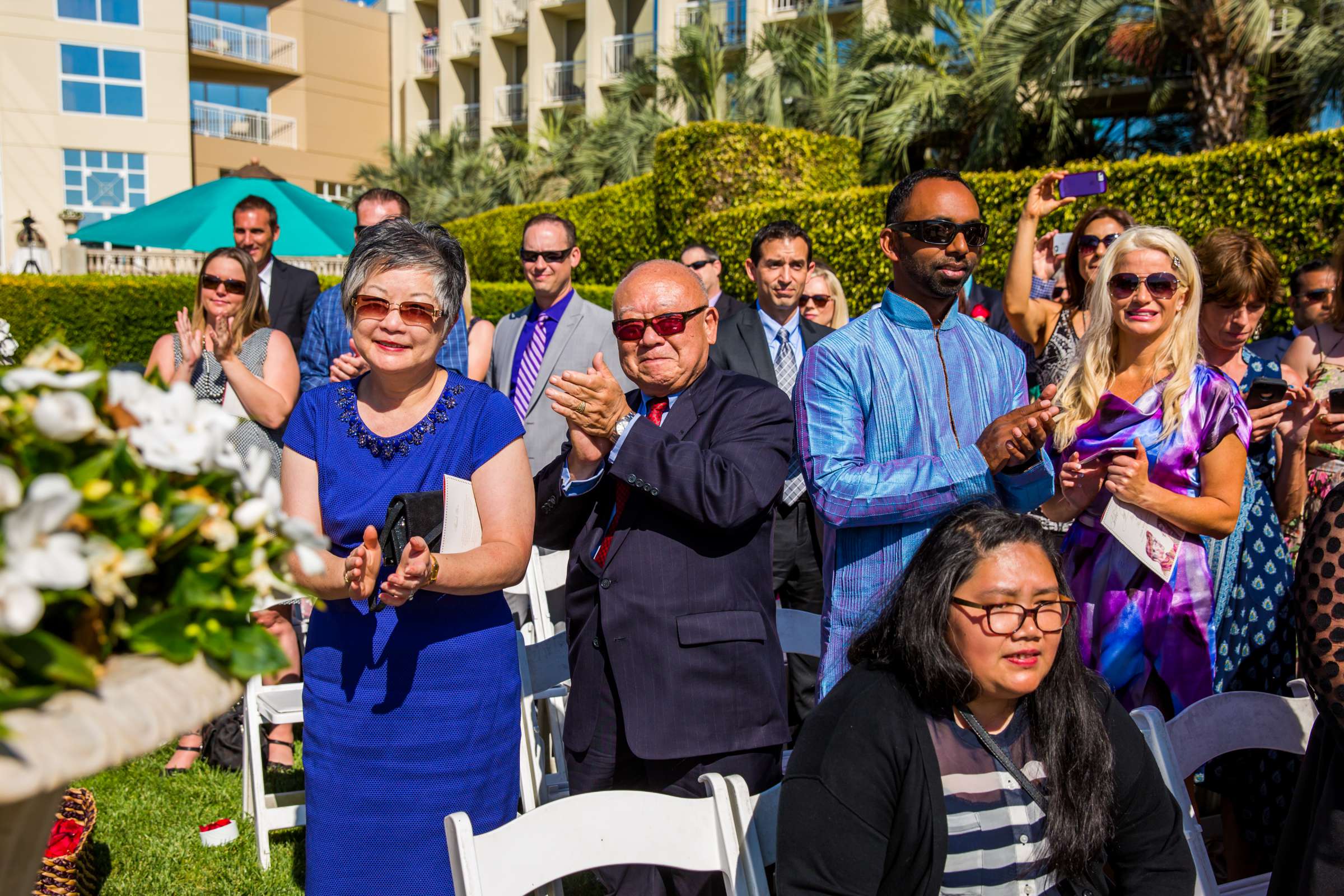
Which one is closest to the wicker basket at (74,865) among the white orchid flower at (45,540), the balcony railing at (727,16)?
the white orchid flower at (45,540)

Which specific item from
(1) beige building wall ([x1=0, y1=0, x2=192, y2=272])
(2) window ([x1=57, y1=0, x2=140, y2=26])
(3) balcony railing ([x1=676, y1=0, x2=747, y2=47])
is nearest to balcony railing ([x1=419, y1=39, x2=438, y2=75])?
(1) beige building wall ([x1=0, y1=0, x2=192, y2=272])

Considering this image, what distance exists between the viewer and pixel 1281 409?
3.45 meters

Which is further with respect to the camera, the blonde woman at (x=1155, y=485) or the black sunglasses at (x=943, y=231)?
the blonde woman at (x=1155, y=485)

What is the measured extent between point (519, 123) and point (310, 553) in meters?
35.3

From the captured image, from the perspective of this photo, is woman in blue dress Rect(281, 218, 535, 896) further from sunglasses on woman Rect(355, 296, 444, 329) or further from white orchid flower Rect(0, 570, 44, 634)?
white orchid flower Rect(0, 570, 44, 634)

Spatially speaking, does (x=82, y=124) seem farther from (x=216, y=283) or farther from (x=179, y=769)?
(x=179, y=769)

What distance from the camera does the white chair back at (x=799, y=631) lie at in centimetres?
352

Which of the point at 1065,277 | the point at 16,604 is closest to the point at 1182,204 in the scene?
the point at 1065,277

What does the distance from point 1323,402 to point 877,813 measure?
244 centimetres

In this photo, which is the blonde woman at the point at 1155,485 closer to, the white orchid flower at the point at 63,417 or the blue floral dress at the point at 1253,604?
the blue floral dress at the point at 1253,604

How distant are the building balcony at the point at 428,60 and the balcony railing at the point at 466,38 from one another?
78.3 inches

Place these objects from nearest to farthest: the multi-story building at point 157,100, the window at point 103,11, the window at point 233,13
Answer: the multi-story building at point 157,100 < the window at point 103,11 < the window at point 233,13

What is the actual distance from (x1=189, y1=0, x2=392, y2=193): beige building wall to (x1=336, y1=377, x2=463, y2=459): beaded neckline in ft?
117

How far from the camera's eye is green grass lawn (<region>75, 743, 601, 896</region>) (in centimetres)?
372
